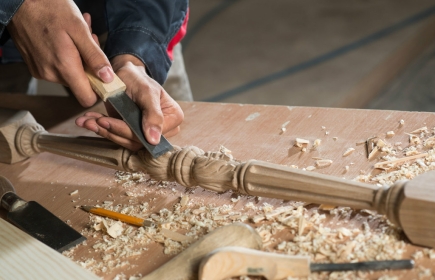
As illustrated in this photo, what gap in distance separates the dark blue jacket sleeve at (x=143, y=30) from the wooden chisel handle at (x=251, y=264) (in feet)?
3.27

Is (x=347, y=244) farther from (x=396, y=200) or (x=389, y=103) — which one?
(x=389, y=103)

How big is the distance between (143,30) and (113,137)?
53cm

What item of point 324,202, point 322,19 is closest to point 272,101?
point 322,19

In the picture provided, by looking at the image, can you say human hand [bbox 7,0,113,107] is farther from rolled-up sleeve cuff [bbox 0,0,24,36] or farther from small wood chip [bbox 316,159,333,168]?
small wood chip [bbox 316,159,333,168]

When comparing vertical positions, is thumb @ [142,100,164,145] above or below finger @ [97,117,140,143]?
above

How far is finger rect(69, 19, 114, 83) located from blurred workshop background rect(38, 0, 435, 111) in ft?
8.38

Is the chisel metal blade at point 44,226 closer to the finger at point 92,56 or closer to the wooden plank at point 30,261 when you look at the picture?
the wooden plank at point 30,261

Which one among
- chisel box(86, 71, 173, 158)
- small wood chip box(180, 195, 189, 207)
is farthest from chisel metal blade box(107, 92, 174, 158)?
small wood chip box(180, 195, 189, 207)

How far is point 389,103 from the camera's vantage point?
399cm

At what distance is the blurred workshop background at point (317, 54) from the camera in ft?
13.3

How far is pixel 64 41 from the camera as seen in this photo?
1518mm

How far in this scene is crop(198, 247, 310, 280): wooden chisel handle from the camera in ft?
3.48

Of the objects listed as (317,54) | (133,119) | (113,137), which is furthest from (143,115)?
(317,54)

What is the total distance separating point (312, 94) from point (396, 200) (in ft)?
9.83
